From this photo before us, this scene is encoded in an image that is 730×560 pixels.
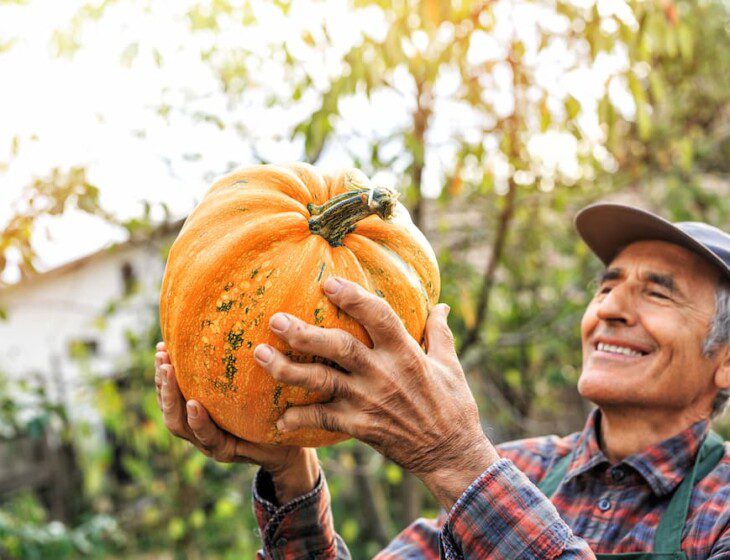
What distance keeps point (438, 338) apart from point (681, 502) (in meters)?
0.84

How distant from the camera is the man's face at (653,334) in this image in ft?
7.12

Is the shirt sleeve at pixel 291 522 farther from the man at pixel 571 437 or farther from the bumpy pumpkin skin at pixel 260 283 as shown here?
the bumpy pumpkin skin at pixel 260 283

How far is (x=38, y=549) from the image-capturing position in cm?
371

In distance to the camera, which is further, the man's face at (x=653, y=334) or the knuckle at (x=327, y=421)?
the man's face at (x=653, y=334)

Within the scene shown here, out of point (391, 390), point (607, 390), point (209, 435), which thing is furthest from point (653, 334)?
point (209, 435)

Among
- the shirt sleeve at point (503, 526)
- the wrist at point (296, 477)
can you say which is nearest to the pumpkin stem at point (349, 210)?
the shirt sleeve at point (503, 526)

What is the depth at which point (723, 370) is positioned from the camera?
2.24m

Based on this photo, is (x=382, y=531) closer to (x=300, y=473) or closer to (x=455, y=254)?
(x=455, y=254)

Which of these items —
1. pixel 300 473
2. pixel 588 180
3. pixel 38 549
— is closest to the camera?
pixel 300 473

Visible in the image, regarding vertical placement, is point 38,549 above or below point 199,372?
below

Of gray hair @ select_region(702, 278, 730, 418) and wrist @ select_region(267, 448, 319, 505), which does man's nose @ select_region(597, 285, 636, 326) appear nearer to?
gray hair @ select_region(702, 278, 730, 418)

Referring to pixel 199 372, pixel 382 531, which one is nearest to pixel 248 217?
pixel 199 372

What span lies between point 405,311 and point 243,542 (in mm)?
3930

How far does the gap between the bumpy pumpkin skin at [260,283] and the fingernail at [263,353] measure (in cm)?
3
